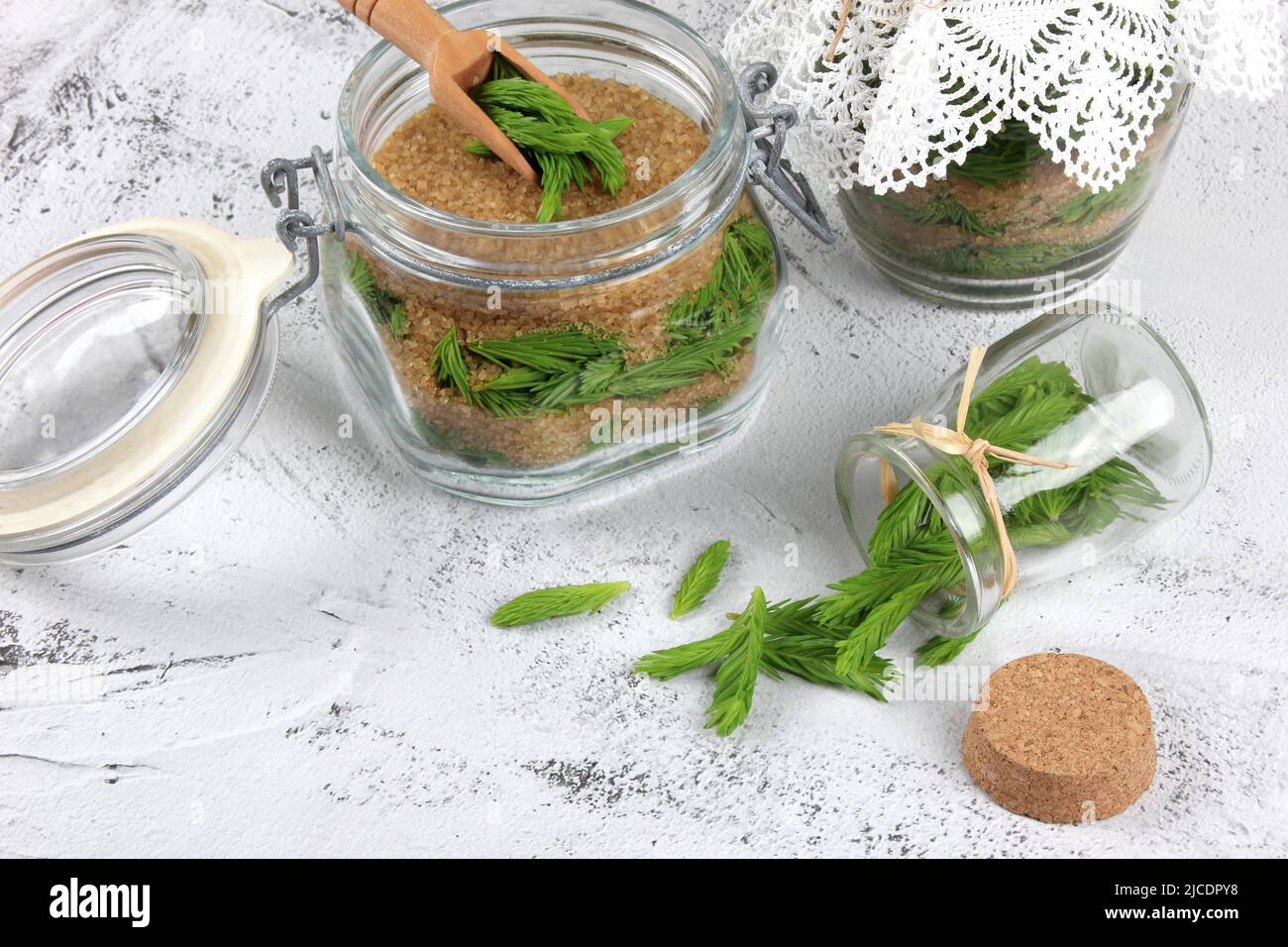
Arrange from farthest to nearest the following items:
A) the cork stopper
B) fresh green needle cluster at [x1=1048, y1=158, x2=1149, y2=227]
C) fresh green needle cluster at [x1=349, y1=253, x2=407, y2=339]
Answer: fresh green needle cluster at [x1=1048, y1=158, x2=1149, y2=227]
fresh green needle cluster at [x1=349, y1=253, x2=407, y2=339]
the cork stopper

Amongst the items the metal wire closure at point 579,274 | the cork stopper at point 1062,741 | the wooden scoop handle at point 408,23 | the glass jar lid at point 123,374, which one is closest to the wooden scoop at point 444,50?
the wooden scoop handle at point 408,23

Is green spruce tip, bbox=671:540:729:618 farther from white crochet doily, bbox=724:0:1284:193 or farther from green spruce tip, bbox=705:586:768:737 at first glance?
white crochet doily, bbox=724:0:1284:193

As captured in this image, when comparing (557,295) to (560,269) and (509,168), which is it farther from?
(509,168)

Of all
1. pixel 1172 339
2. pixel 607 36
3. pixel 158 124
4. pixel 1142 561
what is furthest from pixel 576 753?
pixel 158 124

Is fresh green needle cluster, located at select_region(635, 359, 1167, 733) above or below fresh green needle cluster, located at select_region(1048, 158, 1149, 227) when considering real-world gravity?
below

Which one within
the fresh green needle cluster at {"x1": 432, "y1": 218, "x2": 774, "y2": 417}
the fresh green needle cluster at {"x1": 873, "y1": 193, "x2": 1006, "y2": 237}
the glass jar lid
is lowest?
the glass jar lid

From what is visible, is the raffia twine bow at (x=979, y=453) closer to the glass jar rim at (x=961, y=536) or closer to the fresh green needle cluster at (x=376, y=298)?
the glass jar rim at (x=961, y=536)

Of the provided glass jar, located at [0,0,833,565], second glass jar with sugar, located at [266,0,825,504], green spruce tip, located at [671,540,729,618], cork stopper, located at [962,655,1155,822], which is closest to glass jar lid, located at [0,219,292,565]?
glass jar, located at [0,0,833,565]

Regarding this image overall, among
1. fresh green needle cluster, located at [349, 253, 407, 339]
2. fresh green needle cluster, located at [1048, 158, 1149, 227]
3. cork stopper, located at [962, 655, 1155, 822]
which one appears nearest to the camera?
cork stopper, located at [962, 655, 1155, 822]
